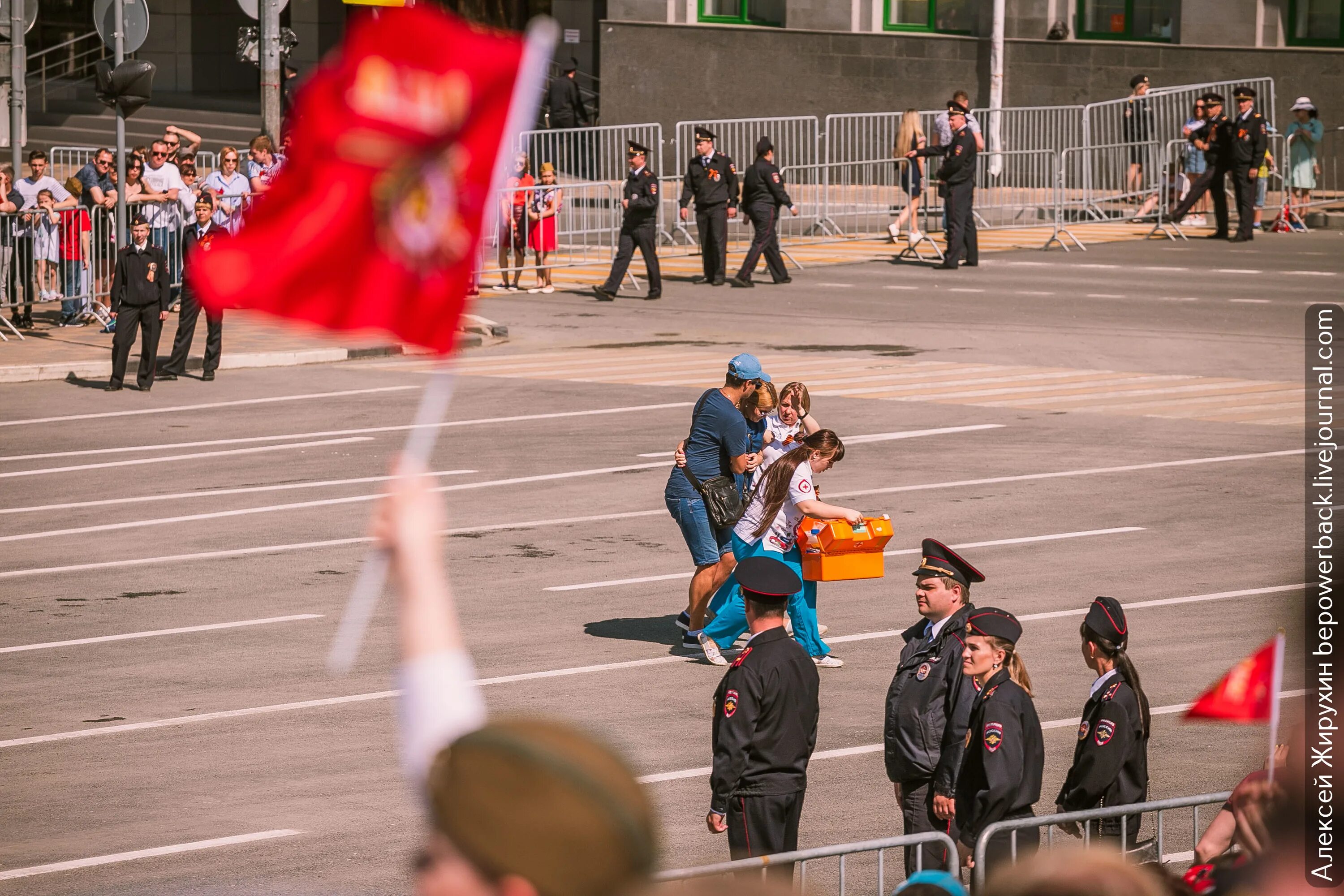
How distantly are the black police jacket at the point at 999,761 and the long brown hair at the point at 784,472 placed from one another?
13.0 feet

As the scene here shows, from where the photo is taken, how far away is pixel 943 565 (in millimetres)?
8109

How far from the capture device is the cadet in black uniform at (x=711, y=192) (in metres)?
26.5

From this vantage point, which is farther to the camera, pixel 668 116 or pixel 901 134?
pixel 668 116

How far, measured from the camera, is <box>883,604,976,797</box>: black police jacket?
7277mm

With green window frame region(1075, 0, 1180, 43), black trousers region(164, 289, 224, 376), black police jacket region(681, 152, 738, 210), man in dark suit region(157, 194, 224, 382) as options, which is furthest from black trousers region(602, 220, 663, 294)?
green window frame region(1075, 0, 1180, 43)

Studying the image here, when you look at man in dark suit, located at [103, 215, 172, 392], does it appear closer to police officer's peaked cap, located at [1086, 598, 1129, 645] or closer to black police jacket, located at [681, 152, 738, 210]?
black police jacket, located at [681, 152, 738, 210]

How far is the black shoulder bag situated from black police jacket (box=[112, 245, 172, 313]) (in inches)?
399

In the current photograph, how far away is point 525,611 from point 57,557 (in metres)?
3.65

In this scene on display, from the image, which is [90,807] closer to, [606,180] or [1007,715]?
[1007,715]

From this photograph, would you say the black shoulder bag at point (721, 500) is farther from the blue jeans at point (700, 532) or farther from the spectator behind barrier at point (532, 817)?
the spectator behind barrier at point (532, 817)

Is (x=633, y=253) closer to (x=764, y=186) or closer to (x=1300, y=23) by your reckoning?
(x=764, y=186)

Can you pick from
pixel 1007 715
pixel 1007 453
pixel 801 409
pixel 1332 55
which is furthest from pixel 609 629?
pixel 1332 55

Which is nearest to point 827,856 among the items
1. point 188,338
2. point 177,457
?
point 177,457

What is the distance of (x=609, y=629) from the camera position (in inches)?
456
